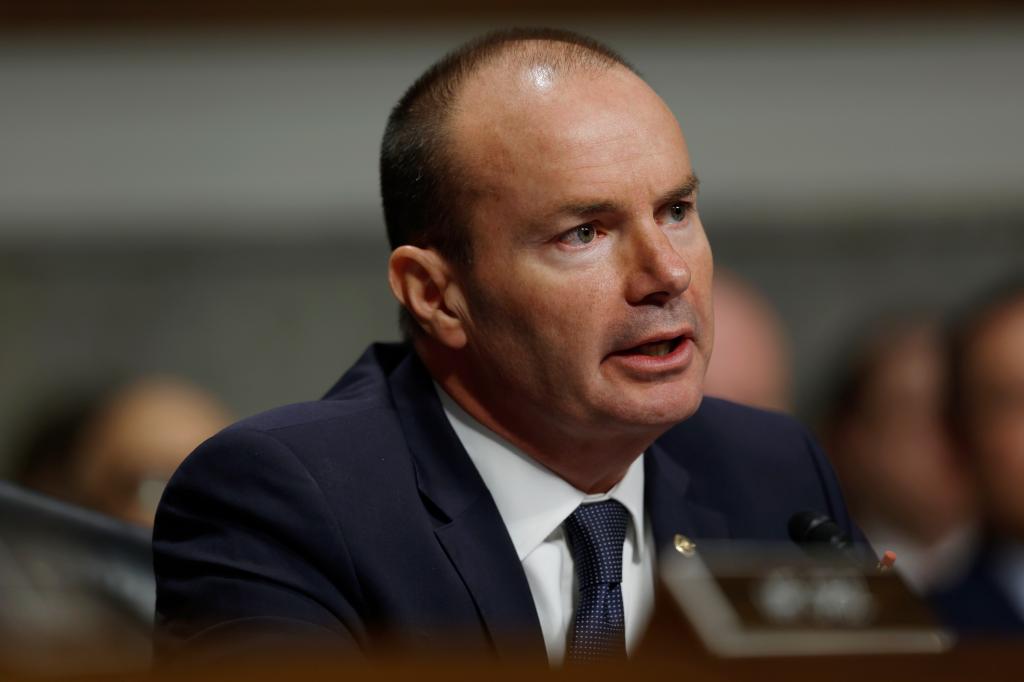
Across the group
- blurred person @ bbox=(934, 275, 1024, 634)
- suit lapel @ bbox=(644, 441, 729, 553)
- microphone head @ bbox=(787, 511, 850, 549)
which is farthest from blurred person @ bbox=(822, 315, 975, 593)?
microphone head @ bbox=(787, 511, 850, 549)

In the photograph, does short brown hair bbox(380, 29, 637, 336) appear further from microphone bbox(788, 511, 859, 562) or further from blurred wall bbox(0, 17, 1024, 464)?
blurred wall bbox(0, 17, 1024, 464)

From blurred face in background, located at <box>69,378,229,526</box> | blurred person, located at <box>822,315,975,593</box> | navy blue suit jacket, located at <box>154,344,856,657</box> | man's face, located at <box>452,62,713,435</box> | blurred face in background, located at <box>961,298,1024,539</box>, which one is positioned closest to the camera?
navy blue suit jacket, located at <box>154,344,856,657</box>

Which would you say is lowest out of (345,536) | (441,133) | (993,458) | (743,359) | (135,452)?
(135,452)

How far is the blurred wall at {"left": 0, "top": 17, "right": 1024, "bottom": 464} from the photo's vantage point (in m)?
5.66

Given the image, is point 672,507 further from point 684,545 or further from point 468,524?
point 468,524

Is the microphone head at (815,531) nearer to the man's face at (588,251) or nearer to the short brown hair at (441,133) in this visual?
the man's face at (588,251)

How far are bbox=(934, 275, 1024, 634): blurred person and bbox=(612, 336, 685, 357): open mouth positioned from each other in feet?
3.12

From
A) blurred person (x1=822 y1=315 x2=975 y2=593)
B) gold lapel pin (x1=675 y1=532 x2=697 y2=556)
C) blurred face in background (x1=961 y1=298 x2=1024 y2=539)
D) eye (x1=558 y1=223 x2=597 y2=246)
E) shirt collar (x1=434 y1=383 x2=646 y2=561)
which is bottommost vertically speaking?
blurred person (x1=822 y1=315 x2=975 y2=593)

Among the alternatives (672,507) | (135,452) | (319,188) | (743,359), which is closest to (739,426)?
→ (672,507)

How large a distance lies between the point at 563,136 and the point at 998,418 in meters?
1.15

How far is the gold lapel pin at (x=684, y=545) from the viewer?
1.96 m

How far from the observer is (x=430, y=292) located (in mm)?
2021

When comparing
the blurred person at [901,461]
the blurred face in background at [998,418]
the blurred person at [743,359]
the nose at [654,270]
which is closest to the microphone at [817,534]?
the nose at [654,270]

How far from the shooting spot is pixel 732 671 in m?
1.15
